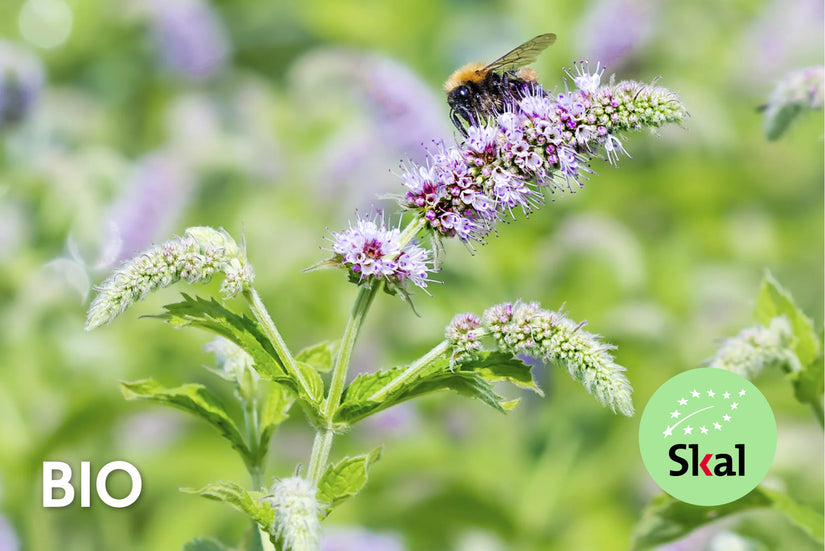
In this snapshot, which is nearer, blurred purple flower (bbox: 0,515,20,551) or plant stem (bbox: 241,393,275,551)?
plant stem (bbox: 241,393,275,551)

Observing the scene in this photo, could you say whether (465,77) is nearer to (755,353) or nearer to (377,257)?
(377,257)

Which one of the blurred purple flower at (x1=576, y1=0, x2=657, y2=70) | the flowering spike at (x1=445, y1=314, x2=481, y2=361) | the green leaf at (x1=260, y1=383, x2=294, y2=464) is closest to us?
the flowering spike at (x1=445, y1=314, x2=481, y2=361)

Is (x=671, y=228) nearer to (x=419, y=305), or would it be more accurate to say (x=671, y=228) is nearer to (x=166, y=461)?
(x=419, y=305)

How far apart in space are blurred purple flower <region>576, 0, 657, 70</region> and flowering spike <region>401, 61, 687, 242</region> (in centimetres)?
397

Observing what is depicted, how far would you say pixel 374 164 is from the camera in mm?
5305

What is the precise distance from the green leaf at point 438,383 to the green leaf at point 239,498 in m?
0.23

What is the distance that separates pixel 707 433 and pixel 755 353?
263 mm

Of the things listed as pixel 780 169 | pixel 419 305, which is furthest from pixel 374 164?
pixel 780 169

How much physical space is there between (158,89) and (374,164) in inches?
128

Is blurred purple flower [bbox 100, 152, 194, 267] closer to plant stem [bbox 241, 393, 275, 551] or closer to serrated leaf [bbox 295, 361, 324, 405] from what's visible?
plant stem [bbox 241, 393, 275, 551]

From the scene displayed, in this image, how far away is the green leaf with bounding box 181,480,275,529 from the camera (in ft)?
6.13

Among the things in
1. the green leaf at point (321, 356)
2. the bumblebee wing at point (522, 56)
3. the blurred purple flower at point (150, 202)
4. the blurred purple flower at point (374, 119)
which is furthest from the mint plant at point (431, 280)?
the blurred purple flower at point (150, 202)

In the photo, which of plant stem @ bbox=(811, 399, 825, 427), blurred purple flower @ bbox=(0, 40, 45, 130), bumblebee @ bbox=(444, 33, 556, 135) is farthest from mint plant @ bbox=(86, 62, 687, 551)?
blurred purple flower @ bbox=(0, 40, 45, 130)

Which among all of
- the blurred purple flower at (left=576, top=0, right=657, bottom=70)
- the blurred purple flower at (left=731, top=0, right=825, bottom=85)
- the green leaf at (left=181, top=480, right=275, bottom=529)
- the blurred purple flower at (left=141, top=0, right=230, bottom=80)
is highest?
the blurred purple flower at (left=141, top=0, right=230, bottom=80)
